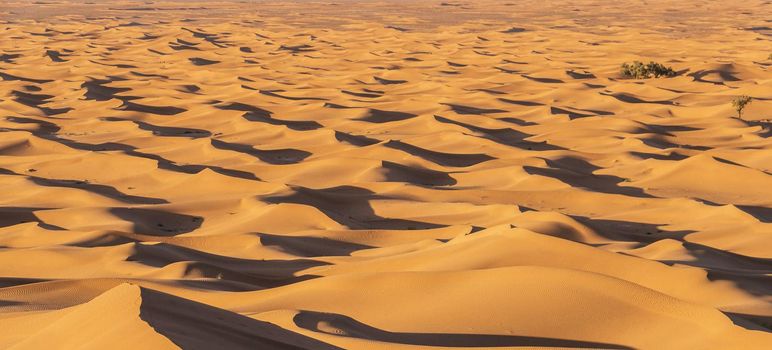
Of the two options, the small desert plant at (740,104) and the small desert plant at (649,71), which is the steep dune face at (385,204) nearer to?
the small desert plant at (740,104)

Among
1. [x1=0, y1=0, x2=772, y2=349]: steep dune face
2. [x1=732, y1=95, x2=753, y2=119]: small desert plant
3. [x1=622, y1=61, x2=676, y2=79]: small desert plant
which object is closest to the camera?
[x1=0, y1=0, x2=772, y2=349]: steep dune face

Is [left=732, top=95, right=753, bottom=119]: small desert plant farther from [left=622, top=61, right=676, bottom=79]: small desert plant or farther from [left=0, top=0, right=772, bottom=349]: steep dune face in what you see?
[left=622, top=61, right=676, bottom=79]: small desert plant

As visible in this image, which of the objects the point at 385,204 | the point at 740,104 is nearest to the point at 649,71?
the point at 740,104

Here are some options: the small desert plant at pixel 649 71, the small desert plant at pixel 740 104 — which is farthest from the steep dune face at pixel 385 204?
the small desert plant at pixel 649 71

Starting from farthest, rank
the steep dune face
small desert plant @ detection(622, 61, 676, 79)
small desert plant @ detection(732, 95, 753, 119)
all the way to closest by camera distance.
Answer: small desert plant @ detection(622, 61, 676, 79) < small desert plant @ detection(732, 95, 753, 119) < the steep dune face

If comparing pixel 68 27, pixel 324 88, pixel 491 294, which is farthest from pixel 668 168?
pixel 68 27

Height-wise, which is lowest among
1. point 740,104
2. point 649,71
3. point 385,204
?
point 649,71

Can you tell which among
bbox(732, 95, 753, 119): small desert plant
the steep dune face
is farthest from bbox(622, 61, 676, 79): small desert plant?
bbox(732, 95, 753, 119): small desert plant

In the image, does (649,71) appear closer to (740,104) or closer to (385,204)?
(740,104)
